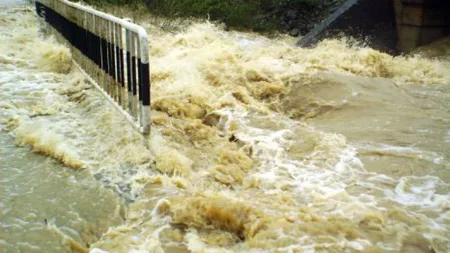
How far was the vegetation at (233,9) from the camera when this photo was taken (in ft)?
42.1

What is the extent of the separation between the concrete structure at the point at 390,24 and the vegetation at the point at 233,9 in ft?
9.33

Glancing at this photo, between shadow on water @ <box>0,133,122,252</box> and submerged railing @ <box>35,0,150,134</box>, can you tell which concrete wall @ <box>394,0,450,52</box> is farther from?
shadow on water @ <box>0,133,122,252</box>

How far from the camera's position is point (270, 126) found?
226 inches

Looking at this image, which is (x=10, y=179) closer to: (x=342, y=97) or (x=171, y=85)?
(x=171, y=85)

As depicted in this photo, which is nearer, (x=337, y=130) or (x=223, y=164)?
(x=223, y=164)

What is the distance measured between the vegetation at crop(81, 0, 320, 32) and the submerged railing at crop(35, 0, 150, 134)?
6189mm

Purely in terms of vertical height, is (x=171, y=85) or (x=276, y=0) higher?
(x=276, y=0)

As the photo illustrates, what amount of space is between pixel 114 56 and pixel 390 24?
8397 mm

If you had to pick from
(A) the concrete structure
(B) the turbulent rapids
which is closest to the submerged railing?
(B) the turbulent rapids

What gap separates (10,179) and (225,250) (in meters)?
2.17

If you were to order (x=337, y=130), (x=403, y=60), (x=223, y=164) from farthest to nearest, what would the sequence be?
(x=403, y=60)
(x=337, y=130)
(x=223, y=164)

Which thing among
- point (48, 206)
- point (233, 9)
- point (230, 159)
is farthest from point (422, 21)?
point (48, 206)

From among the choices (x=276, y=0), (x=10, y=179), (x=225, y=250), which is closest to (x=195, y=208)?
(x=225, y=250)

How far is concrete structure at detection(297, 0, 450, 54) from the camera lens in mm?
10367
